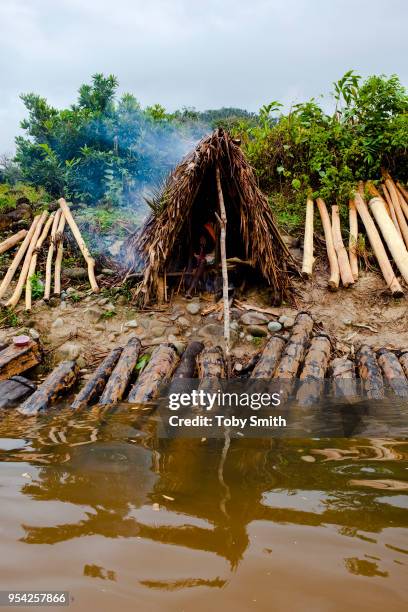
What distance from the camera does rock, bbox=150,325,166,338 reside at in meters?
5.09

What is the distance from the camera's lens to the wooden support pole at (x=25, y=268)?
5.86m

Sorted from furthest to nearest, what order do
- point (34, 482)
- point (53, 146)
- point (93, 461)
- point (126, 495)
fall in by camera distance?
point (53, 146) < point (93, 461) < point (34, 482) < point (126, 495)

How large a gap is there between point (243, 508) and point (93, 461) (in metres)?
0.98

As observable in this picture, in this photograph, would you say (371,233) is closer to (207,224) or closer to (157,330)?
(207,224)

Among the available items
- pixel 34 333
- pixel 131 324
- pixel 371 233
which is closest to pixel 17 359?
pixel 34 333

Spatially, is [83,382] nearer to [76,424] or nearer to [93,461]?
[76,424]

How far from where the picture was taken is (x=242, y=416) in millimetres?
3072

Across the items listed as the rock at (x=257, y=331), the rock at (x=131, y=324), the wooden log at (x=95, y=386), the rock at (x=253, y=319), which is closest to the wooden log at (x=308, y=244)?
the rock at (x=253, y=319)

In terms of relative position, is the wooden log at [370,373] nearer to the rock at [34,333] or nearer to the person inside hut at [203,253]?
the person inside hut at [203,253]

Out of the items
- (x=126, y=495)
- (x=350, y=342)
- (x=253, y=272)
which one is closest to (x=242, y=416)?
(x=126, y=495)

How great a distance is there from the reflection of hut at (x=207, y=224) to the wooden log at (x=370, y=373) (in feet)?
5.17

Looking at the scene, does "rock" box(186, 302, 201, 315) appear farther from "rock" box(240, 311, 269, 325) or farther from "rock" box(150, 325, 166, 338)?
"rock" box(240, 311, 269, 325)

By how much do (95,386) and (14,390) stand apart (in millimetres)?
787

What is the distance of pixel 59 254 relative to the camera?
670 centimetres
